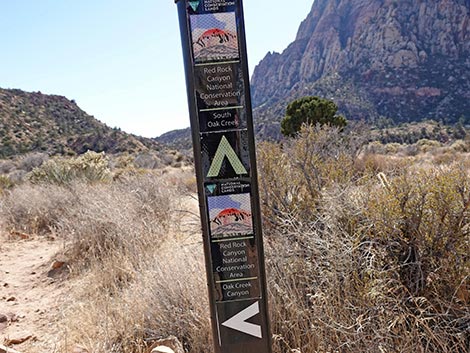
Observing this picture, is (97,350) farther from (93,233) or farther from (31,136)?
(31,136)

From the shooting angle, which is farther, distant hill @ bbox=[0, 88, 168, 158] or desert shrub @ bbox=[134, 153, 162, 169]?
distant hill @ bbox=[0, 88, 168, 158]

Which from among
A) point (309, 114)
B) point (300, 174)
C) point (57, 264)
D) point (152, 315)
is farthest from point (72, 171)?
point (309, 114)

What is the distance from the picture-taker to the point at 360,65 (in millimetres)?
59969

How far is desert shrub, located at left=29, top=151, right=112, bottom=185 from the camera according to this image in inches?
416

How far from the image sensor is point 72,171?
10.9 m

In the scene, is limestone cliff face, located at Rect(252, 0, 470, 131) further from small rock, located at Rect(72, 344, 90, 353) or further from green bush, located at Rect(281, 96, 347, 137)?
small rock, located at Rect(72, 344, 90, 353)

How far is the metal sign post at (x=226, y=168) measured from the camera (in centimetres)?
164

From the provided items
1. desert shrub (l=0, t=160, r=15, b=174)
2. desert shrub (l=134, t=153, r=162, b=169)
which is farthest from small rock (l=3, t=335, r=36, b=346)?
desert shrub (l=0, t=160, r=15, b=174)

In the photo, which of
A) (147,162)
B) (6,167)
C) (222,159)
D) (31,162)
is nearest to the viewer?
(222,159)

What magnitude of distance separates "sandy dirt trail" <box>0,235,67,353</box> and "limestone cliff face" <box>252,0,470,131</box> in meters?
42.7

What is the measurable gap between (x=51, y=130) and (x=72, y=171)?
32.3m

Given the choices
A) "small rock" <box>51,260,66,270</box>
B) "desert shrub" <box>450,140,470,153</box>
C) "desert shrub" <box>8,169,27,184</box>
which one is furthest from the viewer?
"desert shrub" <box>450,140,470,153</box>

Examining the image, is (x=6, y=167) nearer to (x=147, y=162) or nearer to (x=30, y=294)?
(x=147, y=162)

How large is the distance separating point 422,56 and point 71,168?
58345 millimetres
